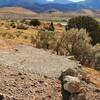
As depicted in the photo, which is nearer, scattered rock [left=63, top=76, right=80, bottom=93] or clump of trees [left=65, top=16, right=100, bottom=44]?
scattered rock [left=63, top=76, right=80, bottom=93]

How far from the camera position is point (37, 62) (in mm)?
22703

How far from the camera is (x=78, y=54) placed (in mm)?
31250

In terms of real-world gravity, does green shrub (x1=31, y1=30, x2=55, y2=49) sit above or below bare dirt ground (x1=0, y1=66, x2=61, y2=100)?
below

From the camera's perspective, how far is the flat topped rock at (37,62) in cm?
2056

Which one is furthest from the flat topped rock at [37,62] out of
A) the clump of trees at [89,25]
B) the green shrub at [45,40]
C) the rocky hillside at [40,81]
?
the clump of trees at [89,25]

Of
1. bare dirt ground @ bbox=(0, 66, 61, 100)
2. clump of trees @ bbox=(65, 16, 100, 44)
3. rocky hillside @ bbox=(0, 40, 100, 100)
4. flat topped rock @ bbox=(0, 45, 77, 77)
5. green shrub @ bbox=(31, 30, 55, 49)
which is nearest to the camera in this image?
bare dirt ground @ bbox=(0, 66, 61, 100)

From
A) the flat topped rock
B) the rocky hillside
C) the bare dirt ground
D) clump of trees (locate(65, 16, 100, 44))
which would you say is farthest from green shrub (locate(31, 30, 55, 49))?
the bare dirt ground

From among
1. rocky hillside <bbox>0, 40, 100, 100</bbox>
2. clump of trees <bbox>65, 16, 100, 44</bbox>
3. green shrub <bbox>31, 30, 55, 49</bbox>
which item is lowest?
clump of trees <bbox>65, 16, 100, 44</bbox>

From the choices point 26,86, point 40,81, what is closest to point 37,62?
point 40,81

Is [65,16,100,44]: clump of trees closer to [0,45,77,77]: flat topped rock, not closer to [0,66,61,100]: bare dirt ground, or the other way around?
[0,45,77,77]: flat topped rock

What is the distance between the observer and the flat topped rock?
2056cm

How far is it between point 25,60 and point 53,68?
6.00 feet

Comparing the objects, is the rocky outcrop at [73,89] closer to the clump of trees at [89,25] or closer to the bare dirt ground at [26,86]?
the bare dirt ground at [26,86]

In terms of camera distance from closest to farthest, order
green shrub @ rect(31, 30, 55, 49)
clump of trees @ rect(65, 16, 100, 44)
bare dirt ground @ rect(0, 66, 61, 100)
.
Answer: bare dirt ground @ rect(0, 66, 61, 100) < green shrub @ rect(31, 30, 55, 49) < clump of trees @ rect(65, 16, 100, 44)
